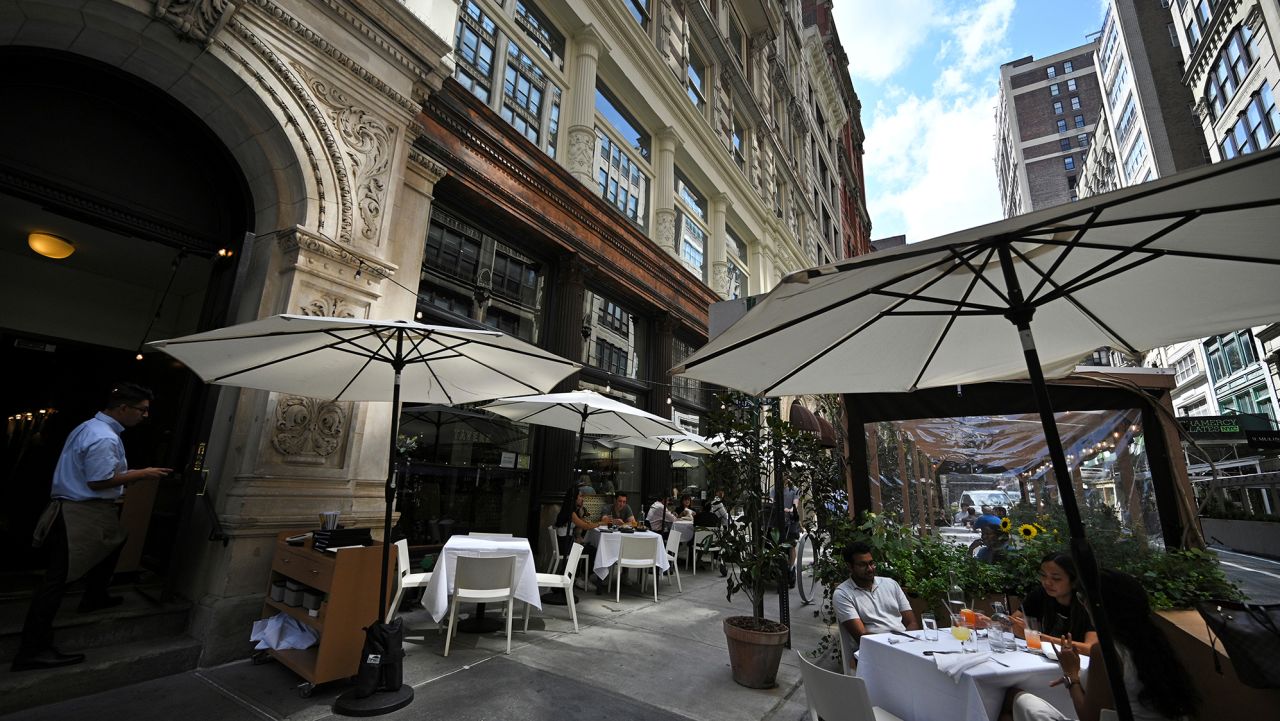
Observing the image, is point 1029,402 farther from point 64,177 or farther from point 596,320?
point 64,177

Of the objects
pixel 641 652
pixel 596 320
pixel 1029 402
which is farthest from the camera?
pixel 596 320

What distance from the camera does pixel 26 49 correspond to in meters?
4.64

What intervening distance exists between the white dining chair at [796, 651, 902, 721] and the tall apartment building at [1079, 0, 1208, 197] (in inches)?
1882

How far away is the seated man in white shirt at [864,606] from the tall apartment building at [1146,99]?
45.8 meters

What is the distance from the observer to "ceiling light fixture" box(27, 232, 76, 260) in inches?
247

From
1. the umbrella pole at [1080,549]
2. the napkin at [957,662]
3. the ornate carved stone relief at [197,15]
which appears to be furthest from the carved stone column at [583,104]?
the napkin at [957,662]

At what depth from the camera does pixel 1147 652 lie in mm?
2725

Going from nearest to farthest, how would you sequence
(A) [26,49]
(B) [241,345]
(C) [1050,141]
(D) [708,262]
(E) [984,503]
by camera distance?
(B) [241,345], (A) [26,49], (E) [984,503], (D) [708,262], (C) [1050,141]

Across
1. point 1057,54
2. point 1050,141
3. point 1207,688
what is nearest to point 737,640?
point 1207,688

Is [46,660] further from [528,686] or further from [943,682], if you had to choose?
[943,682]

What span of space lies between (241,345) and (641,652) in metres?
4.67

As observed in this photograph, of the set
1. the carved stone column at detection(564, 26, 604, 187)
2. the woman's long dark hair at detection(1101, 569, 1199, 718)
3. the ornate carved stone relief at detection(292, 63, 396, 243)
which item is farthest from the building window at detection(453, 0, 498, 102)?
the woman's long dark hair at detection(1101, 569, 1199, 718)

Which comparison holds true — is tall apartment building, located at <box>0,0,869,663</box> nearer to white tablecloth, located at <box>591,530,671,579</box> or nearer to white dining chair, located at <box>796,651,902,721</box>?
white tablecloth, located at <box>591,530,671,579</box>

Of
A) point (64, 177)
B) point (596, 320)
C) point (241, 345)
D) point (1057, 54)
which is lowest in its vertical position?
point (241, 345)
